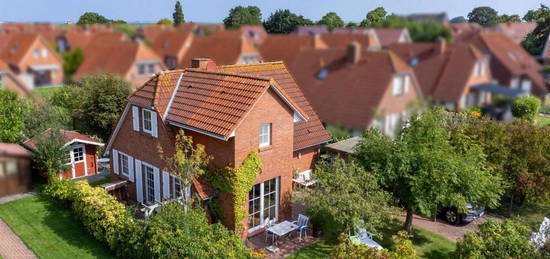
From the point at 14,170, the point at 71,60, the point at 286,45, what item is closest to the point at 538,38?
the point at 286,45

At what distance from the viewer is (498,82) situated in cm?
369

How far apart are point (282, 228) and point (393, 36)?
13749mm

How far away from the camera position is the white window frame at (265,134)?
16.8 meters

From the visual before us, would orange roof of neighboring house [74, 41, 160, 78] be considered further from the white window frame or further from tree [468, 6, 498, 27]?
the white window frame

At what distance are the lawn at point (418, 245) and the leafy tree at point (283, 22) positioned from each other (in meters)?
12.1

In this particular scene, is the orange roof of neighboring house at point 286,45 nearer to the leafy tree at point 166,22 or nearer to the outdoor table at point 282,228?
the leafy tree at point 166,22

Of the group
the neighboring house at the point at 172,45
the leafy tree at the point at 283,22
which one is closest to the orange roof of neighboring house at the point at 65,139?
the neighboring house at the point at 172,45

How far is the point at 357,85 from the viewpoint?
4246 millimetres

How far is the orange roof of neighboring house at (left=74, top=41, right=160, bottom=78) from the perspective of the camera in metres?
4.69

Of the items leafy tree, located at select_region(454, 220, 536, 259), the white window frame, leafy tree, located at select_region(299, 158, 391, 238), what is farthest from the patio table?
leafy tree, located at select_region(454, 220, 536, 259)

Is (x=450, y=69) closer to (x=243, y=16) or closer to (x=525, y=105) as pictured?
(x=525, y=105)

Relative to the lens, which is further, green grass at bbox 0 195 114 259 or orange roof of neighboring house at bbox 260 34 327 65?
green grass at bbox 0 195 114 259

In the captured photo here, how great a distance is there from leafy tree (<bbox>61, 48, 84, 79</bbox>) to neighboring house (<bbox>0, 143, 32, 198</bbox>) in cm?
1573

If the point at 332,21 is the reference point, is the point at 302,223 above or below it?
below
